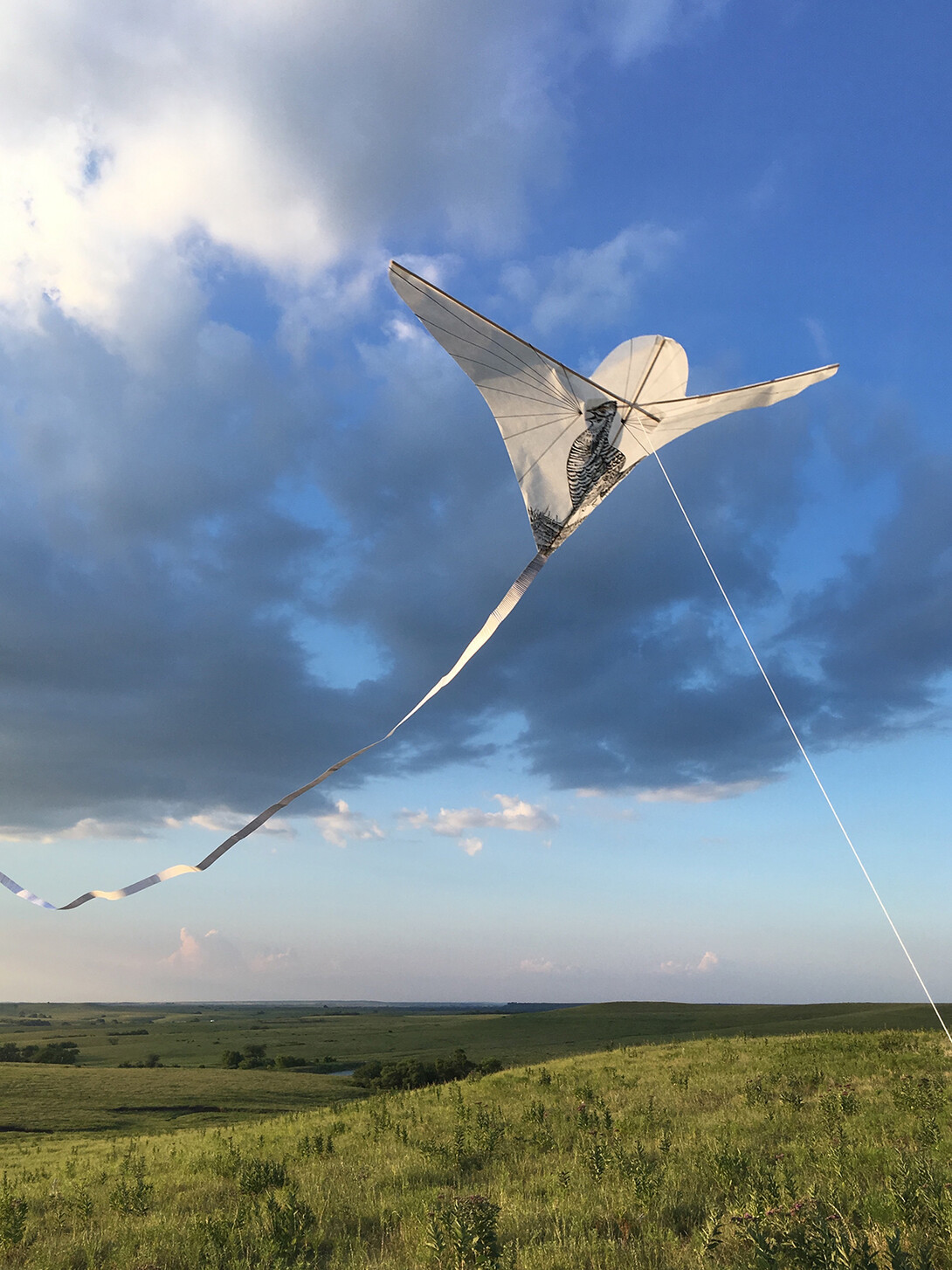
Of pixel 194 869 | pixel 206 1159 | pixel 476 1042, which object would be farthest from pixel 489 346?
pixel 476 1042

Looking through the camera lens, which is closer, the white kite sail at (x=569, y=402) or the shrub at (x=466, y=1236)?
the shrub at (x=466, y=1236)

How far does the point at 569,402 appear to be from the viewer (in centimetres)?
995

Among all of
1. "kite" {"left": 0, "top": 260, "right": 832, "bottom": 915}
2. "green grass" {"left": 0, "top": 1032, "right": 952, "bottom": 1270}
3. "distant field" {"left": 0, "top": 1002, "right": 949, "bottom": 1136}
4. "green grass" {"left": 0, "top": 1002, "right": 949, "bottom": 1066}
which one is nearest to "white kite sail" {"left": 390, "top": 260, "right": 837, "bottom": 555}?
"kite" {"left": 0, "top": 260, "right": 832, "bottom": 915}

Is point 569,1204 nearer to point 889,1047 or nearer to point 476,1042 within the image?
point 889,1047

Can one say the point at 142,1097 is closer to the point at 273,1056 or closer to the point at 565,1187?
the point at 565,1187

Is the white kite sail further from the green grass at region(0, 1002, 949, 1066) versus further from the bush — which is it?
the green grass at region(0, 1002, 949, 1066)

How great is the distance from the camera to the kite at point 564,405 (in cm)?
896

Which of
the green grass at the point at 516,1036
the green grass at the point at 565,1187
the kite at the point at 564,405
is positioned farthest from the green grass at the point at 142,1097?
the kite at the point at 564,405

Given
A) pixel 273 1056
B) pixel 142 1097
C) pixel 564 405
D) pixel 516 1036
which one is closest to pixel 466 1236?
pixel 564 405

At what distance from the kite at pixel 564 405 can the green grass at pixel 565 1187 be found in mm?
6073

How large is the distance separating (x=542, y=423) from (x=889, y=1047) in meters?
22.7

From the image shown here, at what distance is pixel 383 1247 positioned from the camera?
7.79m

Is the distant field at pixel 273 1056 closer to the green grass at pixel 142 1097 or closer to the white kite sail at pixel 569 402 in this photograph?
the green grass at pixel 142 1097

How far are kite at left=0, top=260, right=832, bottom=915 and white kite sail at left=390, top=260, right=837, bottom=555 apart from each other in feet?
0.04
